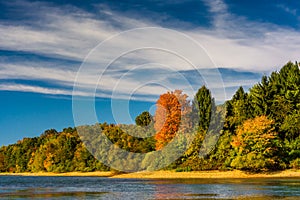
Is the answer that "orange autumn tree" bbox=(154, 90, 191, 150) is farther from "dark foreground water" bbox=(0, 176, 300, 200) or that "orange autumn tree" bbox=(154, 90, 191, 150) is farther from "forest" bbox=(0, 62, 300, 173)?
"dark foreground water" bbox=(0, 176, 300, 200)

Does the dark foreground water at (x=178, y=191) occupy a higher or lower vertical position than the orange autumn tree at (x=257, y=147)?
lower

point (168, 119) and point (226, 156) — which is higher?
point (168, 119)

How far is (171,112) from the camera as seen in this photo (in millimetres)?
100750

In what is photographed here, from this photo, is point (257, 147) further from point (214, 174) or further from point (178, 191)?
point (178, 191)

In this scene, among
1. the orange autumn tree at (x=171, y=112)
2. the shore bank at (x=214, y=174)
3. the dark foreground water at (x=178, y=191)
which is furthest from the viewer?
the orange autumn tree at (x=171, y=112)

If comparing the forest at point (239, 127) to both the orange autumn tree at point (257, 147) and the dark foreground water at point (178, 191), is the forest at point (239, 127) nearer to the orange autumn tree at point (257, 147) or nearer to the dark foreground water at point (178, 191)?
the orange autumn tree at point (257, 147)

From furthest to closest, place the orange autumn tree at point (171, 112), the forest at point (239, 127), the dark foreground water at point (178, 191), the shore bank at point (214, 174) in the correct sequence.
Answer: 1. the orange autumn tree at point (171, 112)
2. the forest at point (239, 127)
3. the shore bank at point (214, 174)
4. the dark foreground water at point (178, 191)

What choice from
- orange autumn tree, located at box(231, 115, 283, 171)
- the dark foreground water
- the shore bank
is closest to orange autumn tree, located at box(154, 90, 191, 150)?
the shore bank

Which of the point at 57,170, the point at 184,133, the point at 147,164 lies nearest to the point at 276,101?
Answer: the point at 184,133

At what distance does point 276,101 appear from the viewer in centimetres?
9419

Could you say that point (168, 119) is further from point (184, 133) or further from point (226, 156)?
point (226, 156)

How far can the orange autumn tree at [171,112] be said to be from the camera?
330 feet

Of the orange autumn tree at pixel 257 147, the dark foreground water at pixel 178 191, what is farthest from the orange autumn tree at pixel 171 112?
the dark foreground water at pixel 178 191

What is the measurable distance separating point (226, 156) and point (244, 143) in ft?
28.3
